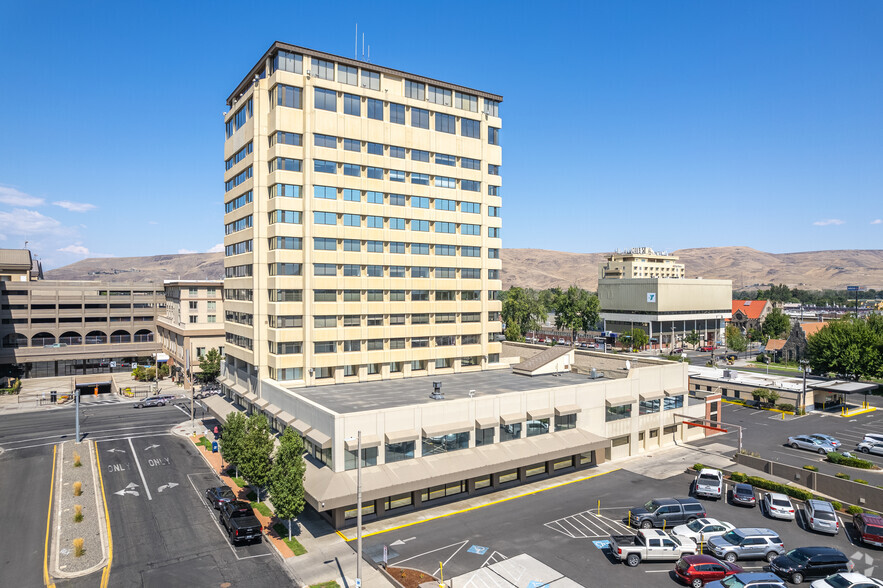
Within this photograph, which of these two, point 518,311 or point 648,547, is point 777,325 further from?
point 648,547

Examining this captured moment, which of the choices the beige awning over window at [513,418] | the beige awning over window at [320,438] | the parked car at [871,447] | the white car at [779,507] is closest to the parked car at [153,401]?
the beige awning over window at [320,438]

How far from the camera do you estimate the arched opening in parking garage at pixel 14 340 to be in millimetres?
112562

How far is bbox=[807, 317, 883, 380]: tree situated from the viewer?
95.0m

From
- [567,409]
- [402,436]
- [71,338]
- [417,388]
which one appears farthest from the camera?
[71,338]

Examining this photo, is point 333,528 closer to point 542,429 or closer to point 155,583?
point 155,583

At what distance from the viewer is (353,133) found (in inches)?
2350

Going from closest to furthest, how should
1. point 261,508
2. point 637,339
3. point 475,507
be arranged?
point 475,507 < point 261,508 < point 637,339

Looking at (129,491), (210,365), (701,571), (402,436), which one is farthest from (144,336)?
(701,571)

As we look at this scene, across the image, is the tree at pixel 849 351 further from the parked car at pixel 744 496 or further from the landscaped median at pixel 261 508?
the landscaped median at pixel 261 508

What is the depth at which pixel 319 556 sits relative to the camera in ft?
116

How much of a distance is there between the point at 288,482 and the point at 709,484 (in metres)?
36.0

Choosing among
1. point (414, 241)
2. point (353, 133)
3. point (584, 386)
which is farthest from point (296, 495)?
point (353, 133)

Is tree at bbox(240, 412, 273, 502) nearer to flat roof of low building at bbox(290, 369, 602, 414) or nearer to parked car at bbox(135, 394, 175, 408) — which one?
flat roof of low building at bbox(290, 369, 602, 414)

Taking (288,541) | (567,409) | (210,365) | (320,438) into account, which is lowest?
(288,541)
